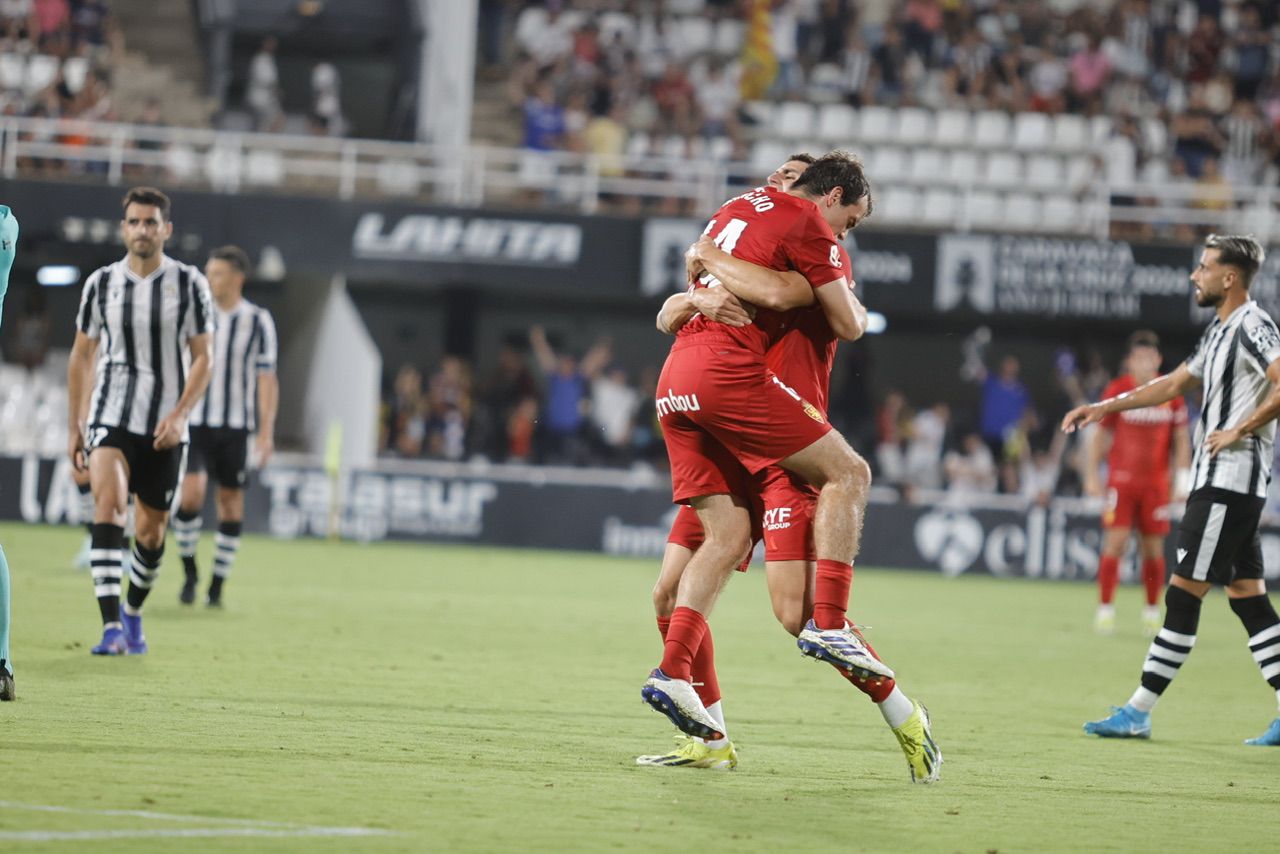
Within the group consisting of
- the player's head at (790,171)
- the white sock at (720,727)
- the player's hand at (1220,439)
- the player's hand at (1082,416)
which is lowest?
the white sock at (720,727)

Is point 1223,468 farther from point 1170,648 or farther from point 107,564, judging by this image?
point 107,564

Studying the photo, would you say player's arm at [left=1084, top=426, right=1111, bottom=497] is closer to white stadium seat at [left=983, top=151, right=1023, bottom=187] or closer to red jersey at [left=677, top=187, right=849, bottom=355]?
red jersey at [left=677, top=187, right=849, bottom=355]

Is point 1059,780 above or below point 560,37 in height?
below

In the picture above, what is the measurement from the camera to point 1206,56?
2817cm

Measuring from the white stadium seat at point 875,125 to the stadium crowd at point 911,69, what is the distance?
38 cm

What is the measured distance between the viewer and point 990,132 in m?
26.3

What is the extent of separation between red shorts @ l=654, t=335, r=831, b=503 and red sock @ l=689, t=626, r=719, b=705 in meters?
0.58

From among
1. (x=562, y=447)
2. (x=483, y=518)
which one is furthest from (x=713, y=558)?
(x=562, y=447)

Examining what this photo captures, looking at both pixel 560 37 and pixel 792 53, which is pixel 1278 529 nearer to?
pixel 792 53

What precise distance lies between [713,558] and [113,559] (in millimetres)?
3963

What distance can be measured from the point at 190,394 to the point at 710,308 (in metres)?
3.75

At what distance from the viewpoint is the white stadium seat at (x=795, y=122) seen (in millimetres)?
26156

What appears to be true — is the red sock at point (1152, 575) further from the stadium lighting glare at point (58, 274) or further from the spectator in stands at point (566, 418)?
the stadium lighting glare at point (58, 274)

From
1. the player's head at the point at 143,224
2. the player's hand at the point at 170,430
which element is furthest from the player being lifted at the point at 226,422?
the player's hand at the point at 170,430
